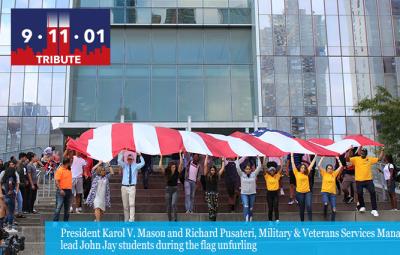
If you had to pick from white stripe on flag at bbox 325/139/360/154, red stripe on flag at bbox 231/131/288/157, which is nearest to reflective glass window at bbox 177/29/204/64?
red stripe on flag at bbox 231/131/288/157

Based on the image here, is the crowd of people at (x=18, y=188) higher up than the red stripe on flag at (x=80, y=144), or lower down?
lower down

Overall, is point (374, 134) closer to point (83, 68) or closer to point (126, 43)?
point (126, 43)

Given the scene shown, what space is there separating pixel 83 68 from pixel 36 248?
20.2m

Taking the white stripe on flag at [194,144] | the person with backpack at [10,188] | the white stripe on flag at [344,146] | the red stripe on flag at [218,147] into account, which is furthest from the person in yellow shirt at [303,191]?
the person with backpack at [10,188]

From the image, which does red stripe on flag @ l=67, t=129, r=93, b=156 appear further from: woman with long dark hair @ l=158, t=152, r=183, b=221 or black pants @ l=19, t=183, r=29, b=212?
black pants @ l=19, t=183, r=29, b=212

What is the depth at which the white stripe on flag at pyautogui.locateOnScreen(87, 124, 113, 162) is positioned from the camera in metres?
11.1

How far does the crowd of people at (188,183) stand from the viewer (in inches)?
489

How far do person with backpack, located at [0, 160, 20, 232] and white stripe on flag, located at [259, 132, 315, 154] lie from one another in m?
7.01

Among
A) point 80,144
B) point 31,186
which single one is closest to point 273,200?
point 80,144

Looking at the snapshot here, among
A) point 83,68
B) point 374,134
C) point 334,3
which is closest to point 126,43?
point 83,68

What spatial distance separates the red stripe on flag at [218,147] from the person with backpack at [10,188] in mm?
4992

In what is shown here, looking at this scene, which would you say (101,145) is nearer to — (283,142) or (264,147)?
(264,147)
